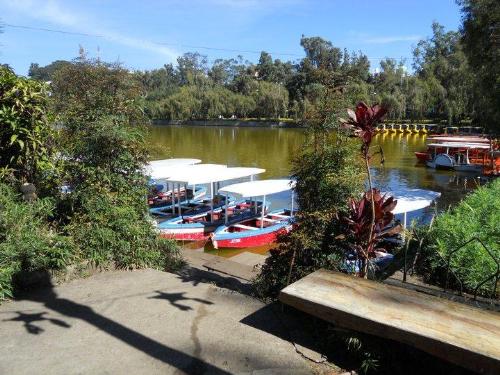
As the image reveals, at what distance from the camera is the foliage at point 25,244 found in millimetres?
4930

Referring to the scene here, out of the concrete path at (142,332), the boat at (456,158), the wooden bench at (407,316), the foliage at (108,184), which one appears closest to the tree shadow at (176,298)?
the concrete path at (142,332)

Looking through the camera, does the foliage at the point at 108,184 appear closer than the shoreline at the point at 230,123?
Yes

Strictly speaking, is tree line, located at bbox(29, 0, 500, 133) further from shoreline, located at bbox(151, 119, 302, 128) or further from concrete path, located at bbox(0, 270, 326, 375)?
concrete path, located at bbox(0, 270, 326, 375)

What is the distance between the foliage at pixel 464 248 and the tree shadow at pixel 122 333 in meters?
3.07

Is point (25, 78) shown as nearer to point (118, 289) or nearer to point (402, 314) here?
point (118, 289)

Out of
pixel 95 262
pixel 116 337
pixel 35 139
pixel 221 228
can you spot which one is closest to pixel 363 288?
pixel 116 337

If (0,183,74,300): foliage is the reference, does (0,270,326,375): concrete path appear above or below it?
below

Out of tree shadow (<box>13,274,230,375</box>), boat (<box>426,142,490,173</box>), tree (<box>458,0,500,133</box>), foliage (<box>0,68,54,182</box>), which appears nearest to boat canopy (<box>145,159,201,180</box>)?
foliage (<box>0,68,54,182</box>)

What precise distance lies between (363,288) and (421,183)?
24.8 metres

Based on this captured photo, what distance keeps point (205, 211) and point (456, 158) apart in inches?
871

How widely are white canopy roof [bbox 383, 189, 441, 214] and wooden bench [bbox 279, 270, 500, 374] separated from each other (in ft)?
29.0

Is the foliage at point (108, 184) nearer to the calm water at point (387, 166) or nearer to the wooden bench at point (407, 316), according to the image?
the calm water at point (387, 166)

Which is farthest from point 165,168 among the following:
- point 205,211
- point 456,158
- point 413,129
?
point 413,129

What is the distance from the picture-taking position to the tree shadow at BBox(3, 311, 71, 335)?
13.8ft
